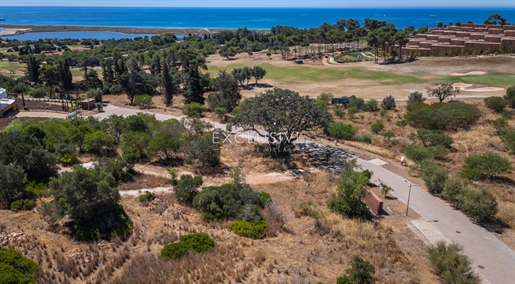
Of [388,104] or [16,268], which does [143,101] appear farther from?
[16,268]

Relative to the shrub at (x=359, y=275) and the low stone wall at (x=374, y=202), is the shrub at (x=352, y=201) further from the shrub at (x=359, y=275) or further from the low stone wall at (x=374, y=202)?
the shrub at (x=359, y=275)

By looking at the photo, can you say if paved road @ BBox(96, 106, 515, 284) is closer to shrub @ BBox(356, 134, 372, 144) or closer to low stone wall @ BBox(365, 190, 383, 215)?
low stone wall @ BBox(365, 190, 383, 215)

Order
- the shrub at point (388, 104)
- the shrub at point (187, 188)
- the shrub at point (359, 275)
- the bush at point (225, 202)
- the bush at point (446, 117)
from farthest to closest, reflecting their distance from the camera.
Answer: the shrub at point (388, 104) → the bush at point (446, 117) → the shrub at point (187, 188) → the bush at point (225, 202) → the shrub at point (359, 275)

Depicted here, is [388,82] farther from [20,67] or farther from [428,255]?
[20,67]

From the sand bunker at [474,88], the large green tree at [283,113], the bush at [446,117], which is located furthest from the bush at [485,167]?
the sand bunker at [474,88]

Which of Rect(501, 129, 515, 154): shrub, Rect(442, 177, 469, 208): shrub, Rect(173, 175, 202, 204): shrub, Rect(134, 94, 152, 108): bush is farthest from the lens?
Rect(134, 94, 152, 108): bush

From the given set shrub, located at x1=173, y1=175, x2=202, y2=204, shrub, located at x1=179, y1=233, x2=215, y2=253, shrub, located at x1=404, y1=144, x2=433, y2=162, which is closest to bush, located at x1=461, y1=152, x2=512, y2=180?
shrub, located at x1=404, y1=144, x2=433, y2=162
